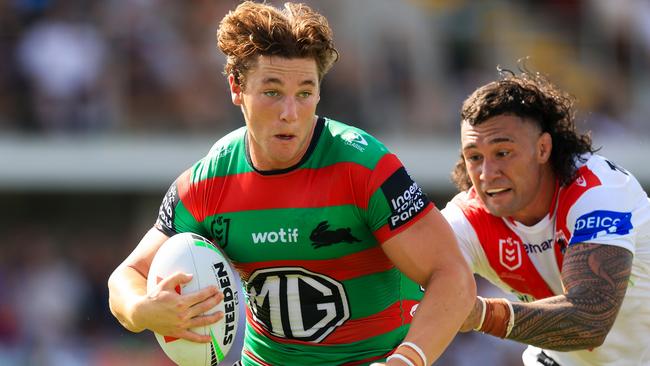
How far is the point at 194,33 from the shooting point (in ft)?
47.4

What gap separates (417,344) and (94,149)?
10392 mm

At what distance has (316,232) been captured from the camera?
5039 millimetres

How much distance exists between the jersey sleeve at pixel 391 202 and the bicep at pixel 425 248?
0.03m

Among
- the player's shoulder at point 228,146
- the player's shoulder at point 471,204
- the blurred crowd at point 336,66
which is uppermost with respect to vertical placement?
the blurred crowd at point 336,66

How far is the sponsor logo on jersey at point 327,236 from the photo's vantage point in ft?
16.5

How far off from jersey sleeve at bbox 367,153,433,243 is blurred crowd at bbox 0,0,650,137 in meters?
8.96

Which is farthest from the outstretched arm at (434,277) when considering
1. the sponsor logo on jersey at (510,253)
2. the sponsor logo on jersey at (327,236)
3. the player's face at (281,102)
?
the sponsor logo on jersey at (510,253)

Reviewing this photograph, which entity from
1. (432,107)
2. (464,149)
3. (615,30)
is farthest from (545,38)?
(464,149)

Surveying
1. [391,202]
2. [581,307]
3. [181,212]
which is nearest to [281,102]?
[391,202]

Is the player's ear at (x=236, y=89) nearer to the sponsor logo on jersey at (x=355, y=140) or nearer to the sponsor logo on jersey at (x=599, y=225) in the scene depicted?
the sponsor logo on jersey at (x=355, y=140)

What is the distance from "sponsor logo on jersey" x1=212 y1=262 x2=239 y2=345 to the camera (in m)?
5.08

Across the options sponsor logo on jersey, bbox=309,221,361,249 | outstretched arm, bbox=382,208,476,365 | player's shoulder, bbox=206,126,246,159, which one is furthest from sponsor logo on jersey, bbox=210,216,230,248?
outstretched arm, bbox=382,208,476,365

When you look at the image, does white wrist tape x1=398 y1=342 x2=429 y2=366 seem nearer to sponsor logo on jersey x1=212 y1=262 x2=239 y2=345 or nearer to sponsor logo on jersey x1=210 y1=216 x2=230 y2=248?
sponsor logo on jersey x1=212 y1=262 x2=239 y2=345

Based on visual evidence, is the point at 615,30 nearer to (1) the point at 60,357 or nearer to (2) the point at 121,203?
(2) the point at 121,203
